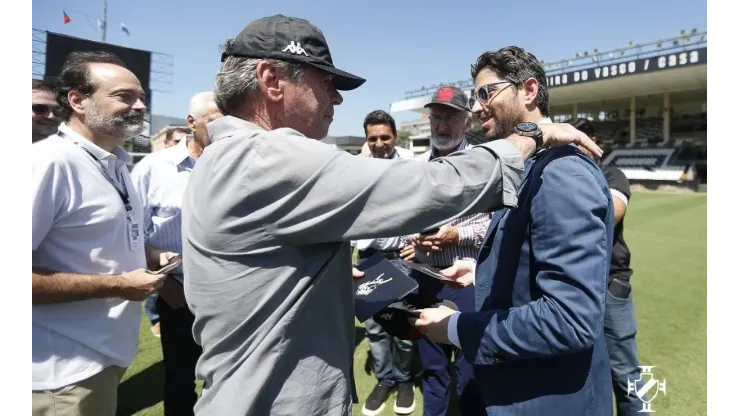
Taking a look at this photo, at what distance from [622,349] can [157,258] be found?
11.0 feet

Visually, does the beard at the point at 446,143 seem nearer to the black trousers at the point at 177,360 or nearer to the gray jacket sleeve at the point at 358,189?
the black trousers at the point at 177,360

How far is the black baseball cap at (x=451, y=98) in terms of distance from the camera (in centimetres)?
386

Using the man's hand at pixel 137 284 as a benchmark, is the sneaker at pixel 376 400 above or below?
below

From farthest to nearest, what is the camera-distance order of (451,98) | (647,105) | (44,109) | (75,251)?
(647,105), (451,98), (44,109), (75,251)

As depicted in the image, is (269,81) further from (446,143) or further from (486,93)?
(446,143)

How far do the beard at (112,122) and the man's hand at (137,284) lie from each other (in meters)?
0.82

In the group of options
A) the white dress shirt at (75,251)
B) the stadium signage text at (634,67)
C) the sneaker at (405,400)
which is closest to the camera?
the white dress shirt at (75,251)

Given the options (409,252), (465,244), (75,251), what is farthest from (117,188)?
(465,244)

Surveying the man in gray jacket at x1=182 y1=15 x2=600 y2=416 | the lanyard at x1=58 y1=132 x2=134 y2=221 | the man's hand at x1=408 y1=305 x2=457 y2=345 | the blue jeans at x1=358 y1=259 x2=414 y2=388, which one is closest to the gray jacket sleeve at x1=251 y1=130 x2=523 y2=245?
the man in gray jacket at x1=182 y1=15 x2=600 y2=416

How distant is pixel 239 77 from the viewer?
51.0 inches

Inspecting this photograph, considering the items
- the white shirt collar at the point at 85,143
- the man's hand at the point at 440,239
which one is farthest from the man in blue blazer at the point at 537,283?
the white shirt collar at the point at 85,143

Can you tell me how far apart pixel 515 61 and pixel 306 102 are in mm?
975

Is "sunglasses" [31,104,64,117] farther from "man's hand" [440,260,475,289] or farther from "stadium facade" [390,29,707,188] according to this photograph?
"stadium facade" [390,29,707,188]

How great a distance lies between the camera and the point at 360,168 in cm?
106
